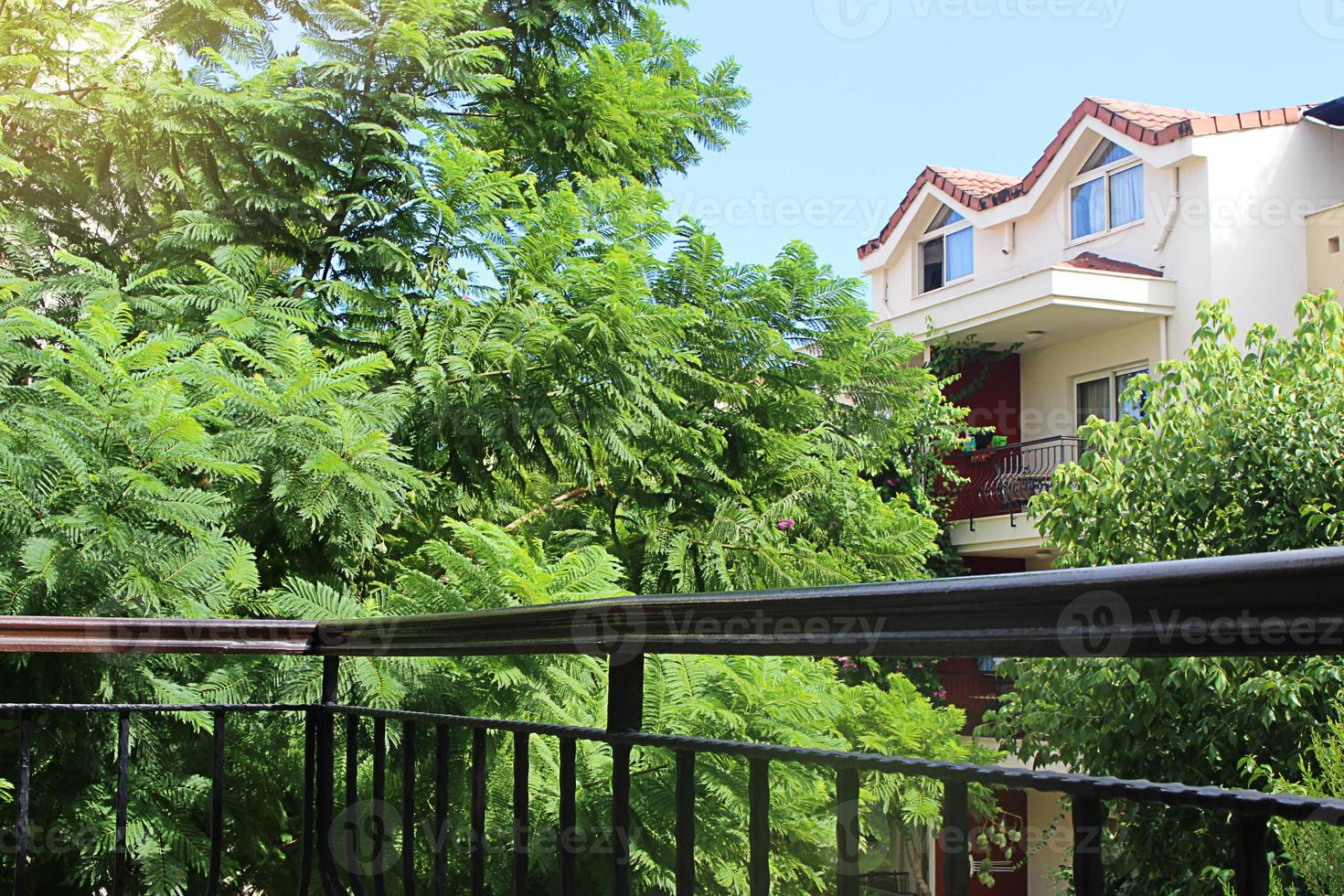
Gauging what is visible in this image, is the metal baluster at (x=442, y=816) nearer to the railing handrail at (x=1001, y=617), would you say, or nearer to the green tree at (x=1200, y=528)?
the railing handrail at (x=1001, y=617)

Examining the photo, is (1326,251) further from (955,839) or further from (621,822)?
(955,839)

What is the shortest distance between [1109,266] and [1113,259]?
925 millimetres

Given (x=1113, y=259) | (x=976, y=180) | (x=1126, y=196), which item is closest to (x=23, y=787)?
(x=1113, y=259)

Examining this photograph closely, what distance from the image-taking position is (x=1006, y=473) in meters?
15.7

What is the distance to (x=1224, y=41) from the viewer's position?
33.7m

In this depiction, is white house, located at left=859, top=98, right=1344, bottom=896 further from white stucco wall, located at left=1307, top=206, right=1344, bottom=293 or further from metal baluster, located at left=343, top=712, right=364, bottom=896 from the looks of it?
metal baluster, located at left=343, top=712, right=364, bottom=896

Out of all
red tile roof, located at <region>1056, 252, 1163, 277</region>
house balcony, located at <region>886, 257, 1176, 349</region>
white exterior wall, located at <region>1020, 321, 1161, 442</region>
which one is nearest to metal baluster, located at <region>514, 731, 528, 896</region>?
house balcony, located at <region>886, 257, 1176, 349</region>

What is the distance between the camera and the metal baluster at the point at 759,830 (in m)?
1.12

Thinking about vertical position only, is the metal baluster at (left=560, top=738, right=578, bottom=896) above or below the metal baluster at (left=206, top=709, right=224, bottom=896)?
above

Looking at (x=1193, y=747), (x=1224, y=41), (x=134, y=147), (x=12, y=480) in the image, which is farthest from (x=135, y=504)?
(x=1224, y=41)

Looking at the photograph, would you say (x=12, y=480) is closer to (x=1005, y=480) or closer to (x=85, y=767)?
(x=85, y=767)

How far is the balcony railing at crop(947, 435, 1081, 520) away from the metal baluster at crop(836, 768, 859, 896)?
14.2 meters

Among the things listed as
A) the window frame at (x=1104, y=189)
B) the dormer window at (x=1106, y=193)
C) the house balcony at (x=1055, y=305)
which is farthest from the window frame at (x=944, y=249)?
the dormer window at (x=1106, y=193)

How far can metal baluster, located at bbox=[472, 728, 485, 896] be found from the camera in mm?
1542
